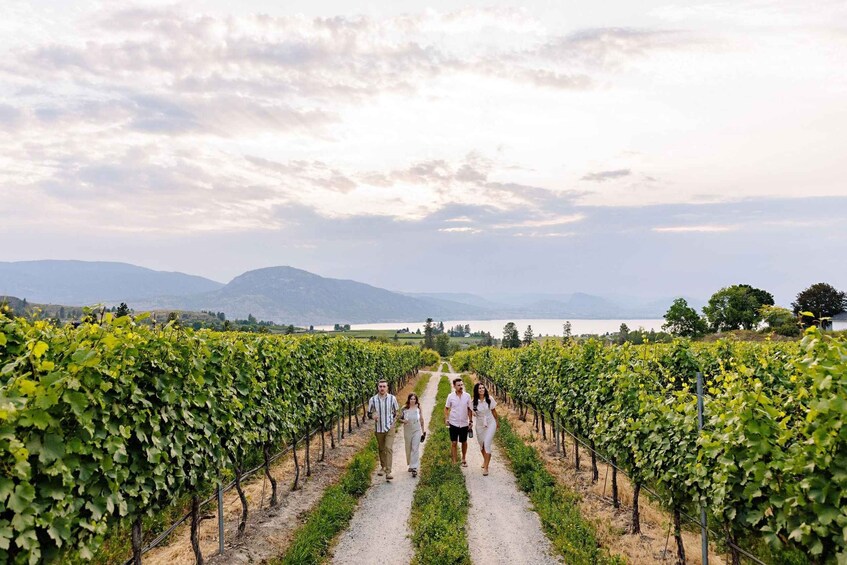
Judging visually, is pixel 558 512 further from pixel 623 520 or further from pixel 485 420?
pixel 485 420

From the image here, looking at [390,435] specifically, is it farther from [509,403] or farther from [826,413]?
[509,403]

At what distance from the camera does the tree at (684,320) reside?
8312 centimetres

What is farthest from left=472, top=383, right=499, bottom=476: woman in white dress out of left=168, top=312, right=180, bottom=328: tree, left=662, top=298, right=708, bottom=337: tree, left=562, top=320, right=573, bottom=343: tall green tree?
left=662, top=298, right=708, bottom=337: tree

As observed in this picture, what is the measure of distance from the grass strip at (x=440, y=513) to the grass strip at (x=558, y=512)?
59.1 inches

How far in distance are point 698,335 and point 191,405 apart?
88.5 metres

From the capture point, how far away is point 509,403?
32312 mm

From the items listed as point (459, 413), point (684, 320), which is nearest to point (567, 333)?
point (459, 413)

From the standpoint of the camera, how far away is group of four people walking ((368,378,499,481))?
1365cm

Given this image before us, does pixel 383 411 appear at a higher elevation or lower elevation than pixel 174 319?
lower

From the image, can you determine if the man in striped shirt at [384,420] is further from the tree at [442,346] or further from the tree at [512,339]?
the tree at [442,346]

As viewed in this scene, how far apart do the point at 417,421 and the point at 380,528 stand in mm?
3908

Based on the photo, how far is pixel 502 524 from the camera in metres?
10.2

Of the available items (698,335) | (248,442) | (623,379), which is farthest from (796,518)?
(698,335)

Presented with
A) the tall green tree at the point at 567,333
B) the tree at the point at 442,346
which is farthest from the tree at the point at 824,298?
the tree at the point at 442,346
